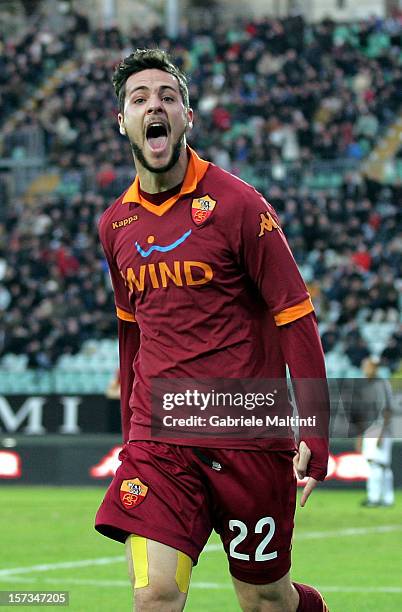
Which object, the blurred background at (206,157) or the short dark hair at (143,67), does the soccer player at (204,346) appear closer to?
the short dark hair at (143,67)

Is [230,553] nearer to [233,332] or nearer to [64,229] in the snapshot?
[233,332]

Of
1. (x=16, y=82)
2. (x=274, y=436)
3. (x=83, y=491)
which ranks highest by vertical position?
(x=16, y=82)

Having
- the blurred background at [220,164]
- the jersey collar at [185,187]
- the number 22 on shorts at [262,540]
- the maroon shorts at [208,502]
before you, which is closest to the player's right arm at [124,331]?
the jersey collar at [185,187]

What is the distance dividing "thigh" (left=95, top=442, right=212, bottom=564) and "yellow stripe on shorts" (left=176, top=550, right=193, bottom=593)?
2cm

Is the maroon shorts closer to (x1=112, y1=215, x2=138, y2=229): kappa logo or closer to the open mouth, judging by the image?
(x1=112, y1=215, x2=138, y2=229): kappa logo

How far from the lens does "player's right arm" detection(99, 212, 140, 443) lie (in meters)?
5.95

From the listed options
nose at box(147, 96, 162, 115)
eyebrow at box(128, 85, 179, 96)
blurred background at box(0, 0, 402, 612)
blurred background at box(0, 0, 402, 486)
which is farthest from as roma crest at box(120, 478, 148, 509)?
blurred background at box(0, 0, 402, 486)

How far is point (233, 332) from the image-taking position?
18.2ft

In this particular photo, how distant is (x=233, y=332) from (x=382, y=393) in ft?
29.8

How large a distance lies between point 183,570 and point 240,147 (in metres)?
24.2

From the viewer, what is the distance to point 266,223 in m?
5.50

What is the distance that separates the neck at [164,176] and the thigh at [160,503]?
1061 mm

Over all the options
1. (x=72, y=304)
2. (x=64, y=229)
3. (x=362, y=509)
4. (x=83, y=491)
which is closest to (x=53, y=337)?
(x=72, y=304)

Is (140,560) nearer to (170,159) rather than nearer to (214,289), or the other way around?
(214,289)
